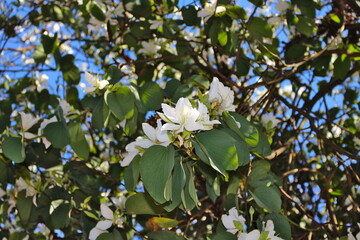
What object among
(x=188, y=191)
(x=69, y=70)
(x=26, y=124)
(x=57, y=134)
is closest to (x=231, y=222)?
(x=188, y=191)

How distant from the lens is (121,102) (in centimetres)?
143

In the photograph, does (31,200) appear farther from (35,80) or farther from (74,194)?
(35,80)

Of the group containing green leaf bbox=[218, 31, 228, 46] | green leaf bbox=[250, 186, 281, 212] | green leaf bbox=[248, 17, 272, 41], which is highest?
green leaf bbox=[248, 17, 272, 41]

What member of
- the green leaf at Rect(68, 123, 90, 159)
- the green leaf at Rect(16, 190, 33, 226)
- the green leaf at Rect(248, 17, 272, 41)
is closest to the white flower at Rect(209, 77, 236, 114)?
the green leaf at Rect(68, 123, 90, 159)

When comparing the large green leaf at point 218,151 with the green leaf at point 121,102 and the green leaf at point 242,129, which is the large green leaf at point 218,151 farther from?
the green leaf at point 121,102

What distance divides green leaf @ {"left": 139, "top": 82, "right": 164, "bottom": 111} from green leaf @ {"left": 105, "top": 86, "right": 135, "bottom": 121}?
3.7 inches

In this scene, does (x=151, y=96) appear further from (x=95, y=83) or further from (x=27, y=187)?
(x=27, y=187)

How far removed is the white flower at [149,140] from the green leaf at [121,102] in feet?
0.36

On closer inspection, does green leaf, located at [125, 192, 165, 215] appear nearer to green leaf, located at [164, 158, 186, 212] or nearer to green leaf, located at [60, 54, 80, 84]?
green leaf, located at [164, 158, 186, 212]

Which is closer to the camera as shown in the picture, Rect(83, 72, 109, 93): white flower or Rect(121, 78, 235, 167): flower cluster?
Rect(121, 78, 235, 167): flower cluster

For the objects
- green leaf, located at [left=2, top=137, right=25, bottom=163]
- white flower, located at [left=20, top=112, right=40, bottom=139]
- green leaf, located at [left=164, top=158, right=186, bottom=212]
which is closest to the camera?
green leaf, located at [left=164, top=158, right=186, bottom=212]

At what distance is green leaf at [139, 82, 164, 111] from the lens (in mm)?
1539

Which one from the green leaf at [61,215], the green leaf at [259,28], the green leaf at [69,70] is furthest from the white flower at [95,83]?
the green leaf at [69,70]

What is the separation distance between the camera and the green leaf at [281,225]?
1376mm
